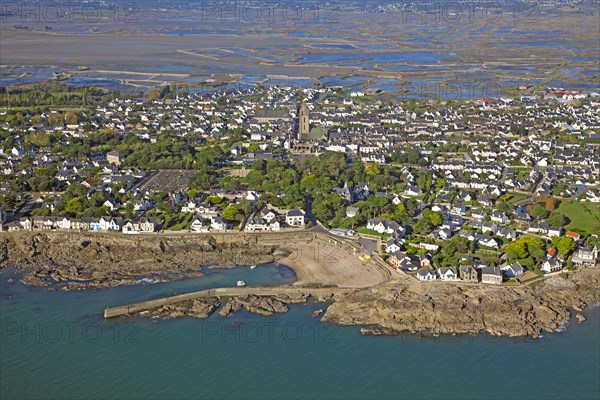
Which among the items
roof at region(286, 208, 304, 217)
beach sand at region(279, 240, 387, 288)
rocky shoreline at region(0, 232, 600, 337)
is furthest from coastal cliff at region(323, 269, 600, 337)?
roof at region(286, 208, 304, 217)

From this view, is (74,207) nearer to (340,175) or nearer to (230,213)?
(230,213)

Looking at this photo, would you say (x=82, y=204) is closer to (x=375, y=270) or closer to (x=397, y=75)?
(x=375, y=270)

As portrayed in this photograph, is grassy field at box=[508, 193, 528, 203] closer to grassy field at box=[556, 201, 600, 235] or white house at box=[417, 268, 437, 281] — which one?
grassy field at box=[556, 201, 600, 235]

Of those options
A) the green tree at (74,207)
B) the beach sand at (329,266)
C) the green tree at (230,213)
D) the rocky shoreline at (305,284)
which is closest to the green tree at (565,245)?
the rocky shoreline at (305,284)

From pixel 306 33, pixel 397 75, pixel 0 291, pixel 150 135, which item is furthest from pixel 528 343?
pixel 306 33

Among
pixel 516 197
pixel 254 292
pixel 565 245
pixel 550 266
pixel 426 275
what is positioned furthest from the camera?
pixel 516 197

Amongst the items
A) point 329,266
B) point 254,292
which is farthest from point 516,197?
point 254,292

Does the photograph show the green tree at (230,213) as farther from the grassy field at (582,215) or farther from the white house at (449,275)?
the grassy field at (582,215)
